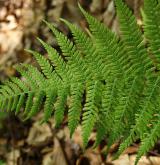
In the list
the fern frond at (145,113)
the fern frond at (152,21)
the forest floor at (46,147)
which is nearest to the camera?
the fern frond at (152,21)

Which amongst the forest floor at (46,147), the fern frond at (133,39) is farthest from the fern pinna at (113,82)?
the forest floor at (46,147)

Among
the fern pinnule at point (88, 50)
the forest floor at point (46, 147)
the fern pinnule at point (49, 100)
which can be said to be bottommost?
the forest floor at point (46, 147)

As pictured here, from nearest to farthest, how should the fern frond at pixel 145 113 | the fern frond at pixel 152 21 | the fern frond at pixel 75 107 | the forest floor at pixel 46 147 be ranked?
the fern frond at pixel 152 21, the fern frond at pixel 145 113, the fern frond at pixel 75 107, the forest floor at pixel 46 147

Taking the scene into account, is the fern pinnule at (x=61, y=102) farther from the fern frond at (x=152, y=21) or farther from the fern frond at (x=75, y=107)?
the fern frond at (x=152, y=21)

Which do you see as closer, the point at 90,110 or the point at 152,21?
the point at 152,21

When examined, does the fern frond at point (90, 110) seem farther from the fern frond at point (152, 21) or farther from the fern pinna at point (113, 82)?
the fern frond at point (152, 21)

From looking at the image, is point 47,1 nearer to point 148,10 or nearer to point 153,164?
point 153,164

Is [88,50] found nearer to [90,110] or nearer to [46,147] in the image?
[90,110]

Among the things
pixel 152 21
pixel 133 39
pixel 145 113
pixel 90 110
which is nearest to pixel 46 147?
pixel 90 110

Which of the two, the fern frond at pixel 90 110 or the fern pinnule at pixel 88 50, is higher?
the fern pinnule at pixel 88 50

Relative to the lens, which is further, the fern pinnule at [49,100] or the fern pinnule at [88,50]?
the fern pinnule at [49,100]

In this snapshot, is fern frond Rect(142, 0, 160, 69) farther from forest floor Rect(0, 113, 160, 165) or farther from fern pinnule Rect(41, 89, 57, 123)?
forest floor Rect(0, 113, 160, 165)

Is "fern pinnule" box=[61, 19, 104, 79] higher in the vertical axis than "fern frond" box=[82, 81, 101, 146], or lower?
higher

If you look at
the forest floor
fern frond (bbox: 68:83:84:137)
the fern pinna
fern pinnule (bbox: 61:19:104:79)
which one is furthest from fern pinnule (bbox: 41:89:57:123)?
the forest floor
